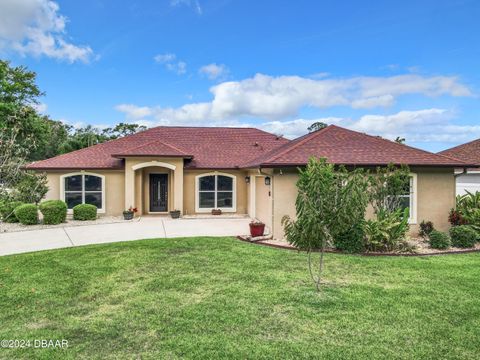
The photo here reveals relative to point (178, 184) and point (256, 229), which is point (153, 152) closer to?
point (178, 184)

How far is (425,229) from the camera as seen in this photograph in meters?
12.6

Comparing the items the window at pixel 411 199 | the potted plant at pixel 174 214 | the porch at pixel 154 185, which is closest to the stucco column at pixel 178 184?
the porch at pixel 154 185

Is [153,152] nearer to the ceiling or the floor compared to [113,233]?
nearer to the ceiling

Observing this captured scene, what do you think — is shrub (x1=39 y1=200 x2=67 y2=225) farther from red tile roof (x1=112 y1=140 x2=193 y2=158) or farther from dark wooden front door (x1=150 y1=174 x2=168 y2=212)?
dark wooden front door (x1=150 y1=174 x2=168 y2=212)

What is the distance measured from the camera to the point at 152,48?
20578mm

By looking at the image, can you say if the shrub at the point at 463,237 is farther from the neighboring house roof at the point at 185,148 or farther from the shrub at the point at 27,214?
the shrub at the point at 27,214

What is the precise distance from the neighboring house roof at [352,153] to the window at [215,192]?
576 cm

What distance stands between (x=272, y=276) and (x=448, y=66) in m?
15.8

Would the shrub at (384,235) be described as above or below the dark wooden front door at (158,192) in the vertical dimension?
below

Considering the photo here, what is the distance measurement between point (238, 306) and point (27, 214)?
13.2 meters

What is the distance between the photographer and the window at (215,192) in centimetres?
1936

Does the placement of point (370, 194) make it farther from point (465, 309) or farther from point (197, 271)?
point (197, 271)

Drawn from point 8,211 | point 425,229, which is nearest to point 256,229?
point 425,229

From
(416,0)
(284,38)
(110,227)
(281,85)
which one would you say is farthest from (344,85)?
(110,227)
